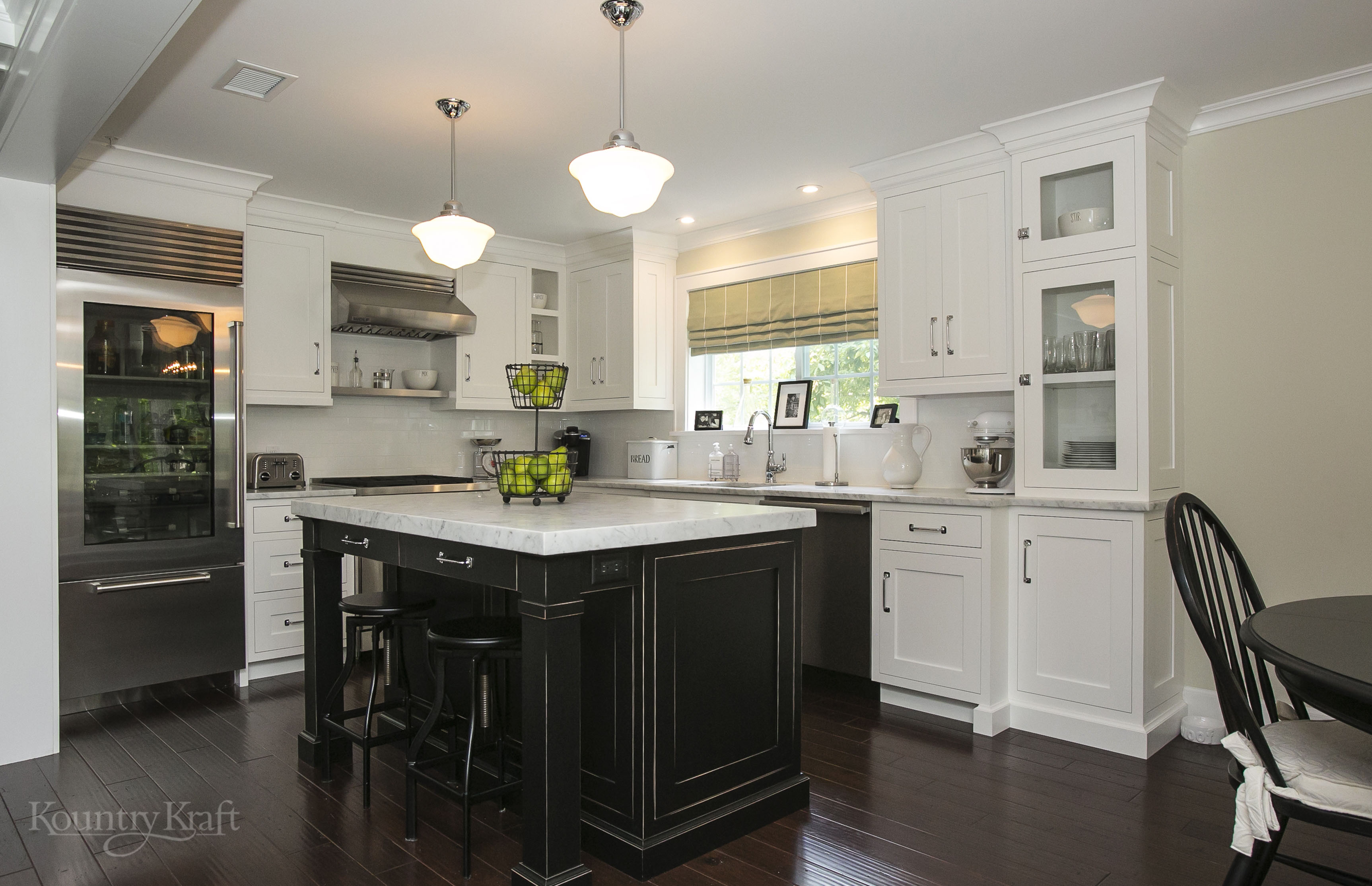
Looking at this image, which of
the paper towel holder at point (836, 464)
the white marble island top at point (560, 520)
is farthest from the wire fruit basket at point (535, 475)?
the paper towel holder at point (836, 464)

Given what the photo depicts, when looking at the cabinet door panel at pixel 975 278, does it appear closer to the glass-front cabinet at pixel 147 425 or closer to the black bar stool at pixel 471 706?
the black bar stool at pixel 471 706

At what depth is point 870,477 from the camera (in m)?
4.54

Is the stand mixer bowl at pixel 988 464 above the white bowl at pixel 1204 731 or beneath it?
above

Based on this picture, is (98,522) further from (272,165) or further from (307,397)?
(272,165)

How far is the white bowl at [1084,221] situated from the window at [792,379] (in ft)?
4.31

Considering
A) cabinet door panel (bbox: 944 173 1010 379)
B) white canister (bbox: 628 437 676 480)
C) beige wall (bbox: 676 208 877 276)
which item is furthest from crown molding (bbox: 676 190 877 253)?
white canister (bbox: 628 437 676 480)

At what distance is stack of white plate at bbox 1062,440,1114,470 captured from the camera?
132 inches

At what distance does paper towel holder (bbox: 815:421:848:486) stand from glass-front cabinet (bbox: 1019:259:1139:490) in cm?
122

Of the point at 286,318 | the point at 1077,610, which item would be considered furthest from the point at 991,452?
the point at 286,318

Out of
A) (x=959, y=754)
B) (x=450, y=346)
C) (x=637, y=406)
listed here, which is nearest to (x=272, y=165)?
(x=450, y=346)

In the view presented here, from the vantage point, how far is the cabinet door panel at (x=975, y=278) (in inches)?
146

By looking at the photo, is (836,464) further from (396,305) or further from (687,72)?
(396,305)

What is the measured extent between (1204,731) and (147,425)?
466 centimetres

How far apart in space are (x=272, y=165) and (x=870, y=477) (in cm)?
339
